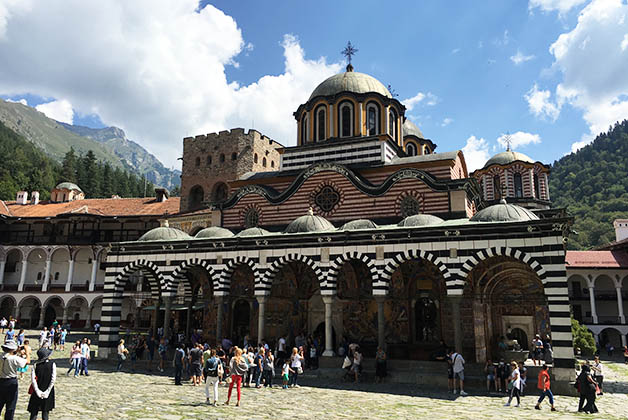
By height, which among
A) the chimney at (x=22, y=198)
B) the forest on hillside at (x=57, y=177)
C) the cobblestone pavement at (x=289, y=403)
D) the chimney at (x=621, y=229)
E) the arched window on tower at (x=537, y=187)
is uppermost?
the forest on hillside at (x=57, y=177)

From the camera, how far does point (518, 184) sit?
3703cm

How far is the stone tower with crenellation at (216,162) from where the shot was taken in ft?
131

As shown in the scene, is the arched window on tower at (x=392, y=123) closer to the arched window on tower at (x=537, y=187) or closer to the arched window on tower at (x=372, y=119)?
the arched window on tower at (x=372, y=119)

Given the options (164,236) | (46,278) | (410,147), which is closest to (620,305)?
(410,147)

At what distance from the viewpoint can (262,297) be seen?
18594 millimetres

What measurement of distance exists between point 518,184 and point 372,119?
1717 centimetres

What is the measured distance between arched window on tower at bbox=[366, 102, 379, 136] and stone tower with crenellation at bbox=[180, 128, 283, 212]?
53.3ft

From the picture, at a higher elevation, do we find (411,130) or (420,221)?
(411,130)

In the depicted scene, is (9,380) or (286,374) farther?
(286,374)

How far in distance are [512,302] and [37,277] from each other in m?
39.7

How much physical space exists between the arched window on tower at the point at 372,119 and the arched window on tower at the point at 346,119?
0.94 metres

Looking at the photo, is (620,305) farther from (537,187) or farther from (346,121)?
(346,121)

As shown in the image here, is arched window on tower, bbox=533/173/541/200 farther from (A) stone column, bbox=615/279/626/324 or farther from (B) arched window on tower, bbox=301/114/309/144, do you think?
(B) arched window on tower, bbox=301/114/309/144

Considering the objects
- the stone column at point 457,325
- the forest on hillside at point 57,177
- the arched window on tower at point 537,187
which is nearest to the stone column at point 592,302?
the arched window on tower at point 537,187
